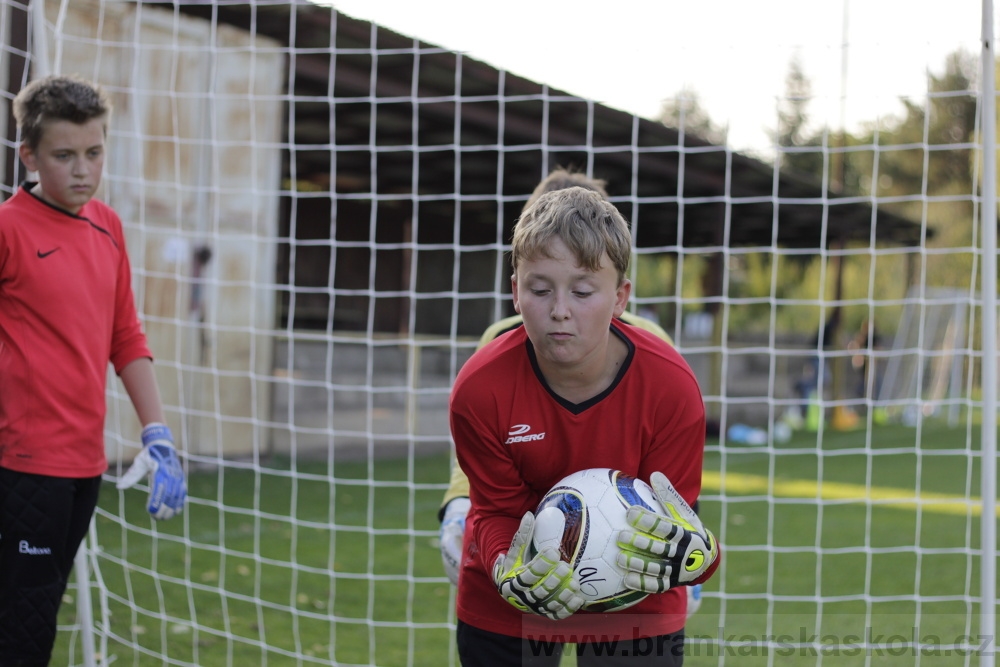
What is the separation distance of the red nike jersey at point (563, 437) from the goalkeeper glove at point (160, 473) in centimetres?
111

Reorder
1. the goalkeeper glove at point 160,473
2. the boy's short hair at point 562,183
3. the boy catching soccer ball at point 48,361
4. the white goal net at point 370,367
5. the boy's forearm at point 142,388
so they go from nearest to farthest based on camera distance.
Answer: the boy catching soccer ball at point 48,361
the boy's short hair at point 562,183
the goalkeeper glove at point 160,473
the boy's forearm at point 142,388
the white goal net at point 370,367

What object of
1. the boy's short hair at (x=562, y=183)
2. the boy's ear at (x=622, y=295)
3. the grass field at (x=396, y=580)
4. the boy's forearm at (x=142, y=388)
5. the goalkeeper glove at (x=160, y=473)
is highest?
the boy's short hair at (x=562, y=183)

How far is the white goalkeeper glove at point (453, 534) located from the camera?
2607 mm

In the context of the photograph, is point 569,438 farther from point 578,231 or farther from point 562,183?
point 562,183

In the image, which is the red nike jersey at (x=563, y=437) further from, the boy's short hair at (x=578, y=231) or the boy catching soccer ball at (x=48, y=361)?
the boy catching soccer ball at (x=48, y=361)

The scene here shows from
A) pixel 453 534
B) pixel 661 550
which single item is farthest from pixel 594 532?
pixel 453 534

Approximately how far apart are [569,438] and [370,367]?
169 inches

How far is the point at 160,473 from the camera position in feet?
8.84

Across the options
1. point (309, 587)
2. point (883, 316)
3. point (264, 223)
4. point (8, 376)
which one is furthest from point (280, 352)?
point (883, 316)

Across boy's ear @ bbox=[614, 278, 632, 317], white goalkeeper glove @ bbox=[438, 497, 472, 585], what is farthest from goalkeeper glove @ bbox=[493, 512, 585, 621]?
white goalkeeper glove @ bbox=[438, 497, 472, 585]

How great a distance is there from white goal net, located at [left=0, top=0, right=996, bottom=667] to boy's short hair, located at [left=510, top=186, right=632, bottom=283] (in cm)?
157

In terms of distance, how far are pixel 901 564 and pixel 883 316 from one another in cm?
3315

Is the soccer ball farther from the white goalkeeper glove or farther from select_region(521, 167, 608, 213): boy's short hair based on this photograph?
select_region(521, 167, 608, 213): boy's short hair

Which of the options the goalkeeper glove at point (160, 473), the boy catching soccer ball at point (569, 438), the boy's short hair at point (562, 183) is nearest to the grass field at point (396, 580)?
the goalkeeper glove at point (160, 473)
